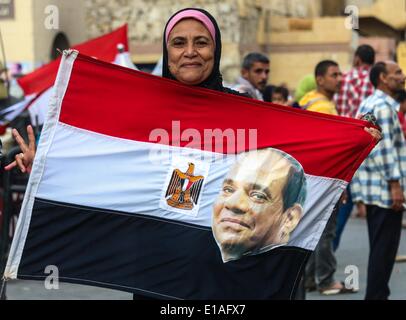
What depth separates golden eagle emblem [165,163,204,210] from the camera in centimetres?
409

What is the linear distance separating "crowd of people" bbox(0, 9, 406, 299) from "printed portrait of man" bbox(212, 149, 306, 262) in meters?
0.41

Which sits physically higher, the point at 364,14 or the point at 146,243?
the point at 364,14

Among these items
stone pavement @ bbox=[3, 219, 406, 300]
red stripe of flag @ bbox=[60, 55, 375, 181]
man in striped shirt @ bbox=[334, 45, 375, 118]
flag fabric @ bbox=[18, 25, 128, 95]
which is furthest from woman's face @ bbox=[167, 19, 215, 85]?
man in striped shirt @ bbox=[334, 45, 375, 118]

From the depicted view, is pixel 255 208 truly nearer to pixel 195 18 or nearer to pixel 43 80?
pixel 195 18

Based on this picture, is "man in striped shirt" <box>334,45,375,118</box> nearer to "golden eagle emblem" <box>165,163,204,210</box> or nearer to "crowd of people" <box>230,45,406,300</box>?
"crowd of people" <box>230,45,406,300</box>

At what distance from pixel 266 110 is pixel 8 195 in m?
3.38

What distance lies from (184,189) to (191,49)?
598 millimetres

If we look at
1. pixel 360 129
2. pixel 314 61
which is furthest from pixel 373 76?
pixel 314 61

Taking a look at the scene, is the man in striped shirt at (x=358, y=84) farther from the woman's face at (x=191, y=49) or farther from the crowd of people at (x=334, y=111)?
the woman's face at (x=191, y=49)

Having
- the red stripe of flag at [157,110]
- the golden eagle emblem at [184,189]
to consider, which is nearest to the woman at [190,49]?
the red stripe of flag at [157,110]

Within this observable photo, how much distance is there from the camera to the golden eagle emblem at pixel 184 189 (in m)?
4.09
